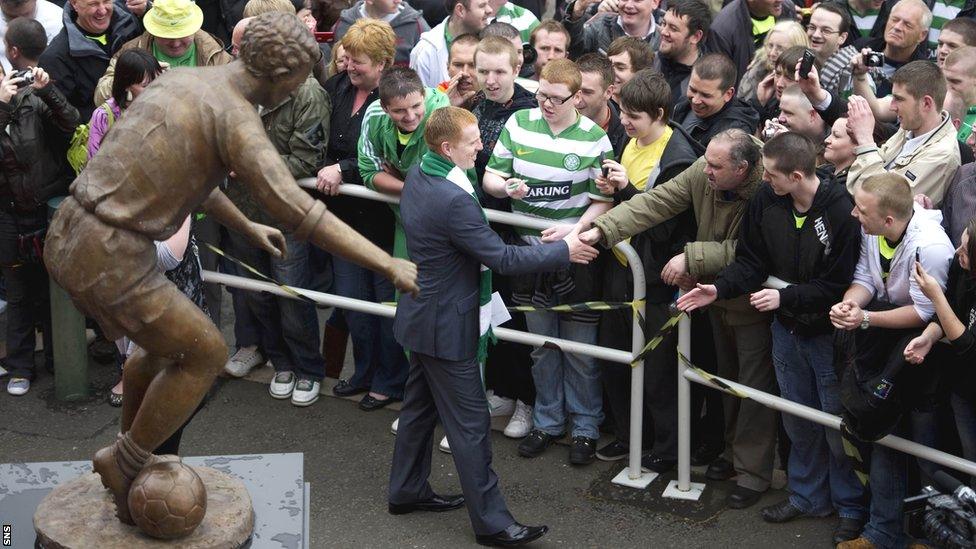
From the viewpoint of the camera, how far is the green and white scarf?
591cm

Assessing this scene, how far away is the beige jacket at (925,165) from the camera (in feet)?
20.2

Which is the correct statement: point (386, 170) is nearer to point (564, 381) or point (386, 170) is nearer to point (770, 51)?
point (564, 381)

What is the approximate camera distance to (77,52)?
832 centimetres

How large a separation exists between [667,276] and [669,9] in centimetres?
226

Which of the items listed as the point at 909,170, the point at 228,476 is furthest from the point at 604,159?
the point at 228,476

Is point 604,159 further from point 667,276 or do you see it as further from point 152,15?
point 152,15

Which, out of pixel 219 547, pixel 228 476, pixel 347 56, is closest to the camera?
pixel 219 547

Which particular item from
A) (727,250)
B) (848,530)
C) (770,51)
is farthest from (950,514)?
(770,51)

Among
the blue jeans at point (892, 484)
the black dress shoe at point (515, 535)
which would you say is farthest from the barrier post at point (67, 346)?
the blue jeans at point (892, 484)

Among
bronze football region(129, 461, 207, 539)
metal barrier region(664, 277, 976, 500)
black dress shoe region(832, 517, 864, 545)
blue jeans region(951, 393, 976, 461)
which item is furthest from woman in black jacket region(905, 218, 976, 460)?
bronze football region(129, 461, 207, 539)

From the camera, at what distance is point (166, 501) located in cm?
461

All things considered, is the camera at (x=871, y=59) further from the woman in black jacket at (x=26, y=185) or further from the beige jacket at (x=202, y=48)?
the woman in black jacket at (x=26, y=185)

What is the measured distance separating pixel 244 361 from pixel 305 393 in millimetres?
606

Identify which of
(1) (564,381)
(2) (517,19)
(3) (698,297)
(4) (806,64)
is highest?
(4) (806,64)
